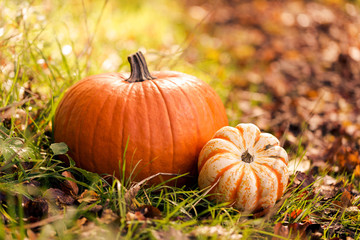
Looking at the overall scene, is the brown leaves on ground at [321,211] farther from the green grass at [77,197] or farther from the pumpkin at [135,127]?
the pumpkin at [135,127]

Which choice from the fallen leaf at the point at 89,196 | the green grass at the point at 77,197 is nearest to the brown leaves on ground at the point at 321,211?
the green grass at the point at 77,197

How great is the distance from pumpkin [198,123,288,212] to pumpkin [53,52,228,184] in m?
0.16

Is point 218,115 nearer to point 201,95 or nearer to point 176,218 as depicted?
point 201,95

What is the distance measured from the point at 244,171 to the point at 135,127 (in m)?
0.73

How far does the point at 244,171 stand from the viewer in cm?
209

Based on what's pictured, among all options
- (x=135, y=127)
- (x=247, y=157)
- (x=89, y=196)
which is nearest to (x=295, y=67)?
(x=247, y=157)

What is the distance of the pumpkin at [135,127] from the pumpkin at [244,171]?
162 mm

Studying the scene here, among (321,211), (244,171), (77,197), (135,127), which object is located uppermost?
(135,127)

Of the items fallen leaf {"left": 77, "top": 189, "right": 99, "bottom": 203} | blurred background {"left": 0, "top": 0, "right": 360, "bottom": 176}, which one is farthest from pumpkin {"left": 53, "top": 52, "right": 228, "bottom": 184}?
blurred background {"left": 0, "top": 0, "right": 360, "bottom": 176}

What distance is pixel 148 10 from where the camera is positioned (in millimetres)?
7078

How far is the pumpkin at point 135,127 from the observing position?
2.22 metres

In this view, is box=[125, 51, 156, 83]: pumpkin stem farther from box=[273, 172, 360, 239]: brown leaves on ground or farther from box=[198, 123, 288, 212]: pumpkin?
box=[273, 172, 360, 239]: brown leaves on ground

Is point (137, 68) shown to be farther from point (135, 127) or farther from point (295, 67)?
point (295, 67)

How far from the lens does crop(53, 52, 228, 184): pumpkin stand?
222 centimetres
